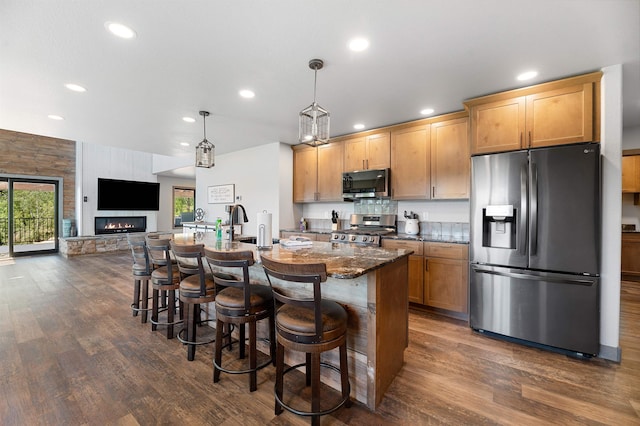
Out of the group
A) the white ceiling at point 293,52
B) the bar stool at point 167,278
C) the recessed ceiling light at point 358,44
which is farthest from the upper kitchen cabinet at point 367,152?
the bar stool at point 167,278

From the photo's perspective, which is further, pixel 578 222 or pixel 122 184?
pixel 122 184

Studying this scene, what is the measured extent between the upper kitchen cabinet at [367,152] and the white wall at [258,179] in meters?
1.30

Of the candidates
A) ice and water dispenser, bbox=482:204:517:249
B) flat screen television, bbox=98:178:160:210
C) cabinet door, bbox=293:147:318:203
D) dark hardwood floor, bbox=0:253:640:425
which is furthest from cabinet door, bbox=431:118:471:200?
flat screen television, bbox=98:178:160:210

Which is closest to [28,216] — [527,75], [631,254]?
[527,75]

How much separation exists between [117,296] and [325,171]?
3781 mm

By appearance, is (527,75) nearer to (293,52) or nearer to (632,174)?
(293,52)

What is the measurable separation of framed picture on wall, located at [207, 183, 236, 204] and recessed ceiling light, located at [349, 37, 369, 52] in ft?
14.8

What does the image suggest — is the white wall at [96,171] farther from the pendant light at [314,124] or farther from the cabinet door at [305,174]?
the pendant light at [314,124]

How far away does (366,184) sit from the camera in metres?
4.29

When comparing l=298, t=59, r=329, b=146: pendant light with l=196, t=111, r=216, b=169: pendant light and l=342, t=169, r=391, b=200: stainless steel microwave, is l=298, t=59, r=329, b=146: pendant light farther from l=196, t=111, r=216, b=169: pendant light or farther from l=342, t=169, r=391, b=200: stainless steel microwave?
l=342, t=169, r=391, b=200: stainless steel microwave

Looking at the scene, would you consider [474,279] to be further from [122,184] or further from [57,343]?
[122,184]

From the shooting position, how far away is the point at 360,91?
9.80ft

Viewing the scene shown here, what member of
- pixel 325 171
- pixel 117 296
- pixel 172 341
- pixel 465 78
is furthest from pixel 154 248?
pixel 465 78

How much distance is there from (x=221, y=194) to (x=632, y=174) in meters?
7.81
